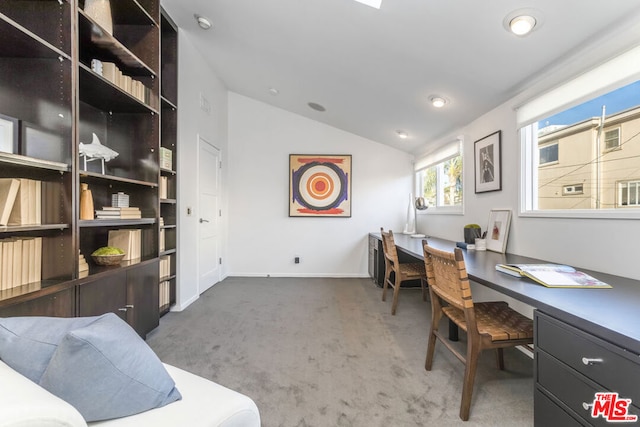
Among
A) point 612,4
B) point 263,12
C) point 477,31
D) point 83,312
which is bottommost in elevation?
point 83,312

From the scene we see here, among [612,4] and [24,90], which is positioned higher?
[612,4]

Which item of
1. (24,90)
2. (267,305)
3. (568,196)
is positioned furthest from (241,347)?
(568,196)

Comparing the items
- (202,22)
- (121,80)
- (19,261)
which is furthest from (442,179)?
(19,261)

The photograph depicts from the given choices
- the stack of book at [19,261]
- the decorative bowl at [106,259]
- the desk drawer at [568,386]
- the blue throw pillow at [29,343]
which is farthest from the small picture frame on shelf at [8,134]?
the desk drawer at [568,386]

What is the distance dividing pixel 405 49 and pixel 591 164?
1.42 metres

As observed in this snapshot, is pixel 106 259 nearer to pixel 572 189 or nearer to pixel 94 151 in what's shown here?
pixel 94 151

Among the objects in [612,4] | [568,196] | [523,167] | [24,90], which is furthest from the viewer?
[523,167]

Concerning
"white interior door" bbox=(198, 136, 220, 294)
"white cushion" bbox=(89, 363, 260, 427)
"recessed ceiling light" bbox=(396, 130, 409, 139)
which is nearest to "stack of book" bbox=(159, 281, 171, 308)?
"white interior door" bbox=(198, 136, 220, 294)

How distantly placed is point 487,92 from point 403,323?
213cm

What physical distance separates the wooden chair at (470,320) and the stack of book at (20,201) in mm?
2223

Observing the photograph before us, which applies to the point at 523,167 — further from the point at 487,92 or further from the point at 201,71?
the point at 201,71

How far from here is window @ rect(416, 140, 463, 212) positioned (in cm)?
332

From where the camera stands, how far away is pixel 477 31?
1.74m

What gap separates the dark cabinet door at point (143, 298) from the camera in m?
2.12
